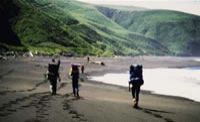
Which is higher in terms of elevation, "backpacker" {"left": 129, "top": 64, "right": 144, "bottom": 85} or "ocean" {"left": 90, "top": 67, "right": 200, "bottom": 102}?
"backpacker" {"left": 129, "top": 64, "right": 144, "bottom": 85}

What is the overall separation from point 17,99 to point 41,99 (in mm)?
1603

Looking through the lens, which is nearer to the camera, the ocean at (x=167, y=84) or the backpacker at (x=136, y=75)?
the backpacker at (x=136, y=75)

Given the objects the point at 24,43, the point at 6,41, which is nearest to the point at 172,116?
the point at 6,41

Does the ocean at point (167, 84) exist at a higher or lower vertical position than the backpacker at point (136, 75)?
A: lower

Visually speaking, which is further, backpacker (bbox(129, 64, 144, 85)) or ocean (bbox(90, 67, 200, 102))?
ocean (bbox(90, 67, 200, 102))

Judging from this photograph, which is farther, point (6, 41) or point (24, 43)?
point (24, 43)

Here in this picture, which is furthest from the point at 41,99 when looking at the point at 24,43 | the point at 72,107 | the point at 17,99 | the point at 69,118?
the point at 24,43

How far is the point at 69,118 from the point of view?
1912 cm

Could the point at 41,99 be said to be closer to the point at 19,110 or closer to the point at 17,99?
the point at 17,99

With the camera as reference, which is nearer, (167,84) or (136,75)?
(136,75)

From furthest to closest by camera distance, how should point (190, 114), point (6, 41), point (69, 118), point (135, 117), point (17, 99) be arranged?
point (6, 41), point (17, 99), point (190, 114), point (135, 117), point (69, 118)

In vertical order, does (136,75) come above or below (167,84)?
above

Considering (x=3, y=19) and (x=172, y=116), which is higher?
(x=3, y=19)

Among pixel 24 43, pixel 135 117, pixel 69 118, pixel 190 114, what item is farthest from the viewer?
pixel 24 43
